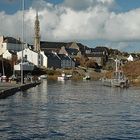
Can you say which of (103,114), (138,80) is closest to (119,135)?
(103,114)

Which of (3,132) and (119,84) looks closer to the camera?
(3,132)

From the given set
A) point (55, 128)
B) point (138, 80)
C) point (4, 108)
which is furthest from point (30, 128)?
point (138, 80)

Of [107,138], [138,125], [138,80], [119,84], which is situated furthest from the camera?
[138,80]

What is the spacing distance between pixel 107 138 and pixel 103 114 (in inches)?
621

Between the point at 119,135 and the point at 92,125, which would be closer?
the point at 119,135

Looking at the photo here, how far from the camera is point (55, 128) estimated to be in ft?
125

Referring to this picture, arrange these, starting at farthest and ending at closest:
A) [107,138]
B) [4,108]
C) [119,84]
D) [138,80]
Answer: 1. [138,80]
2. [119,84]
3. [4,108]
4. [107,138]

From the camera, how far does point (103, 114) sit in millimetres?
49438

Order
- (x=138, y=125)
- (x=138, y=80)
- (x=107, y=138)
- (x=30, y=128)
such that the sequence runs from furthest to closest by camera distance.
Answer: (x=138, y=80) → (x=138, y=125) → (x=30, y=128) → (x=107, y=138)

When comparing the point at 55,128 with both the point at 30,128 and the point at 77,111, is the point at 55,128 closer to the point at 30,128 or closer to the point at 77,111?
the point at 30,128

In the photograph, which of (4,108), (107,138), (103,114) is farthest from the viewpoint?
(4,108)

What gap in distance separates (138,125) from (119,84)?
299 feet

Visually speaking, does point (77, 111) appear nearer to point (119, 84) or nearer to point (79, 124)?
point (79, 124)

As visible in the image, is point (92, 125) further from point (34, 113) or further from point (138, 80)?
point (138, 80)
